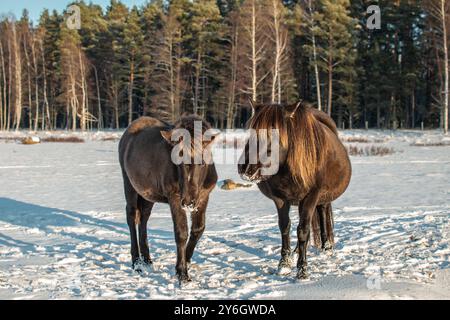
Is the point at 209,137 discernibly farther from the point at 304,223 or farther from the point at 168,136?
the point at 304,223

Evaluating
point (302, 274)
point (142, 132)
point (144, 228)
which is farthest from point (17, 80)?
point (302, 274)

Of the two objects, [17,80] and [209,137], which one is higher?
[17,80]

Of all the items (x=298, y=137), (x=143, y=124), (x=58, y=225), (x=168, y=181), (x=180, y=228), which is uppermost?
(x=143, y=124)

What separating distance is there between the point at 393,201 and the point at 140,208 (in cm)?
627

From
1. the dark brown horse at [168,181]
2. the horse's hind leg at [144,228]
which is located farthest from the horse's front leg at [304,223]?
the horse's hind leg at [144,228]

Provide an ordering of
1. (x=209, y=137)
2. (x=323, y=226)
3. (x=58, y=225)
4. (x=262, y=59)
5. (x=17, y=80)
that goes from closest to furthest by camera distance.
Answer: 1. (x=209, y=137)
2. (x=323, y=226)
3. (x=58, y=225)
4. (x=262, y=59)
5. (x=17, y=80)

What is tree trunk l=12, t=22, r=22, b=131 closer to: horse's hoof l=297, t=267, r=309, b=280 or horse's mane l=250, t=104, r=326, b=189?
horse's mane l=250, t=104, r=326, b=189

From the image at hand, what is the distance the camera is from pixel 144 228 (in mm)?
5887

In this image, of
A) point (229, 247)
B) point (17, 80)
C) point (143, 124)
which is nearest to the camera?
point (143, 124)

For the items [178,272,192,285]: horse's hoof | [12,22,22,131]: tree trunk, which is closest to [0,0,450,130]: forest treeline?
[12,22,22,131]: tree trunk

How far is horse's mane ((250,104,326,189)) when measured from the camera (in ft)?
15.4

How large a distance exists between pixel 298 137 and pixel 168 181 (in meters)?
1.52

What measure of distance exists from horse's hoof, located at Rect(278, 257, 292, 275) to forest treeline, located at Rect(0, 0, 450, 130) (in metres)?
22.6

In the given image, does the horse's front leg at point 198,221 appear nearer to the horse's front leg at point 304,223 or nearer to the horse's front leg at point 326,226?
the horse's front leg at point 304,223
